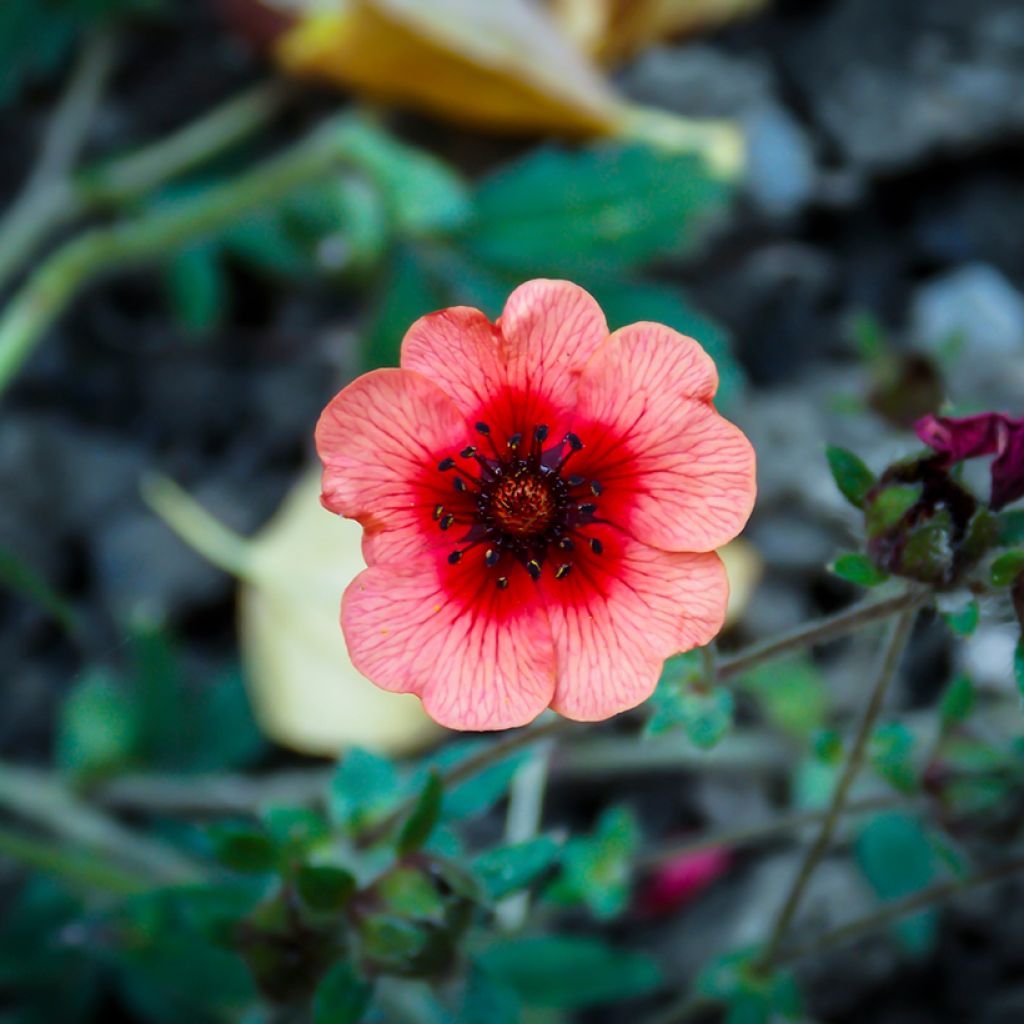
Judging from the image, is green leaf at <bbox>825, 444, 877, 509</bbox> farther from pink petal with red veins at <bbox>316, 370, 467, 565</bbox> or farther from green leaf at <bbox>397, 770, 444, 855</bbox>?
green leaf at <bbox>397, 770, 444, 855</bbox>

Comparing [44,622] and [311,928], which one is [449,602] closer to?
[311,928]

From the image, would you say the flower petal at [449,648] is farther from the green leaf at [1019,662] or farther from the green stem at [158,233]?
the green stem at [158,233]

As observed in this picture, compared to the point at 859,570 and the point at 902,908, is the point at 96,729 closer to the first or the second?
the point at 902,908

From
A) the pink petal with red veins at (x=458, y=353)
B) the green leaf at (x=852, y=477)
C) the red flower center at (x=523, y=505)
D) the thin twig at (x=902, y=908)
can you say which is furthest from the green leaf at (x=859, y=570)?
the thin twig at (x=902, y=908)

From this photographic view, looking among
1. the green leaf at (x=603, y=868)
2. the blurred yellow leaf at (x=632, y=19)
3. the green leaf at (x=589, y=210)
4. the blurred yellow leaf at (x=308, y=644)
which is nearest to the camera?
the green leaf at (x=603, y=868)

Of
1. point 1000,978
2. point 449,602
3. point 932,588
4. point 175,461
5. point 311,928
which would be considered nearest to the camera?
point 932,588

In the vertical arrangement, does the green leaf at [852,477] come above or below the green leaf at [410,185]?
below

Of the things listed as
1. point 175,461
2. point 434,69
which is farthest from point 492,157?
point 175,461
